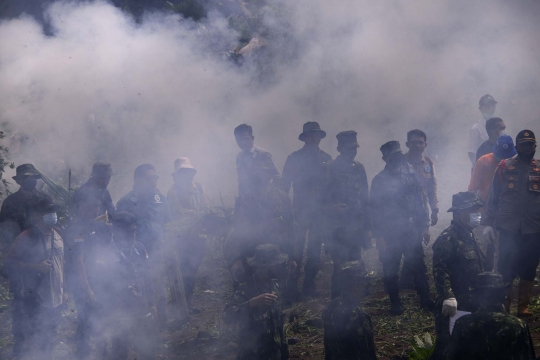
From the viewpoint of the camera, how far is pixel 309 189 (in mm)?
6082

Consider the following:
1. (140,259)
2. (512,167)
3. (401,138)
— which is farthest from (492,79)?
(140,259)

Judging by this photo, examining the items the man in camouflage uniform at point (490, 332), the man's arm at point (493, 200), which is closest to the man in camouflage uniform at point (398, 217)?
the man's arm at point (493, 200)

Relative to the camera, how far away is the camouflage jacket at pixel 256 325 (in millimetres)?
3688

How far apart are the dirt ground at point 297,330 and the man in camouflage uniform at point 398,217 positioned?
33cm

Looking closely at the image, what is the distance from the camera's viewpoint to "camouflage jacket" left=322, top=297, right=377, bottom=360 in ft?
11.2

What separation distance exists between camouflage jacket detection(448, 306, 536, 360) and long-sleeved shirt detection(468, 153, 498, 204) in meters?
3.15

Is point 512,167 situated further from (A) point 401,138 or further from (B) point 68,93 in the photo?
(B) point 68,93

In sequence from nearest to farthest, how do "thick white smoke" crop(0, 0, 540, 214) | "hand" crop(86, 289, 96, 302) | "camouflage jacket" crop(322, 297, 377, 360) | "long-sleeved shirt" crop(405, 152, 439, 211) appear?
"camouflage jacket" crop(322, 297, 377, 360)
"hand" crop(86, 289, 96, 302)
"long-sleeved shirt" crop(405, 152, 439, 211)
"thick white smoke" crop(0, 0, 540, 214)

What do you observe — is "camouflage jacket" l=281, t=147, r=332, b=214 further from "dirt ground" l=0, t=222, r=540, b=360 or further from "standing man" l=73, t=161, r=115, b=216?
"standing man" l=73, t=161, r=115, b=216

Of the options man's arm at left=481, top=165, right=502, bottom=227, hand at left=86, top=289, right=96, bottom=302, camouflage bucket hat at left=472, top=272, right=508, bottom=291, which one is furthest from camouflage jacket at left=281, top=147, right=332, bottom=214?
camouflage bucket hat at left=472, top=272, right=508, bottom=291

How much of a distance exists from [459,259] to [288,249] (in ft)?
7.50

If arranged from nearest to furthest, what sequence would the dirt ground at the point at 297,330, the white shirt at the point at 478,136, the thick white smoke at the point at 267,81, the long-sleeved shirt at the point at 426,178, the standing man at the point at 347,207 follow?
the dirt ground at the point at 297,330
the standing man at the point at 347,207
the long-sleeved shirt at the point at 426,178
the white shirt at the point at 478,136
the thick white smoke at the point at 267,81

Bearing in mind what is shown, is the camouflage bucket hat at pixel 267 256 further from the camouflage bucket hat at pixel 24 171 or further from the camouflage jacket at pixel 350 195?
the camouflage bucket hat at pixel 24 171

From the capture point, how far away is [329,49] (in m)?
13.1
